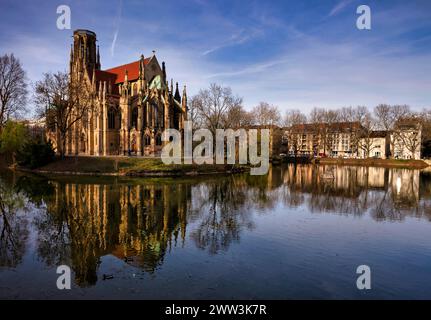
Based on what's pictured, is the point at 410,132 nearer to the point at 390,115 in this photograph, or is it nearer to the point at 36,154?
the point at 390,115

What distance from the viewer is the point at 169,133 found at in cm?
6400

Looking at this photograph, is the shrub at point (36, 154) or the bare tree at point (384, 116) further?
the bare tree at point (384, 116)

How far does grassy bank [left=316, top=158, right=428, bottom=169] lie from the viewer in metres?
72.5

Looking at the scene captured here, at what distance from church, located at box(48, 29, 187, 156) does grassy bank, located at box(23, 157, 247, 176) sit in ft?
42.4

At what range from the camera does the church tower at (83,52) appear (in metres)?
71.4

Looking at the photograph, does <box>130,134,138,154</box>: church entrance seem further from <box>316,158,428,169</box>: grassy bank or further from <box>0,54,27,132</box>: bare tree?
<box>316,158,428,169</box>: grassy bank

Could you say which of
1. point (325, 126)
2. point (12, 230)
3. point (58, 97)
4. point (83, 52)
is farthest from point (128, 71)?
point (12, 230)

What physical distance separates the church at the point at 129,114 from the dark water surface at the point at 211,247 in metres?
37.9

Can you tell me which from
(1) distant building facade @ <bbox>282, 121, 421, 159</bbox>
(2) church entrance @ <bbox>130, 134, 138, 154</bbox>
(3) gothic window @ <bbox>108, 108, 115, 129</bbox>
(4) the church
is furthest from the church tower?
(1) distant building facade @ <bbox>282, 121, 421, 159</bbox>

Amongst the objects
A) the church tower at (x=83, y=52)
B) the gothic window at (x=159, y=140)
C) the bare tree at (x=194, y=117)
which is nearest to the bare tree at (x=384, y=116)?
the bare tree at (x=194, y=117)

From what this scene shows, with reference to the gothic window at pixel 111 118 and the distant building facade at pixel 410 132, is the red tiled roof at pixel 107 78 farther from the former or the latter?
the distant building facade at pixel 410 132

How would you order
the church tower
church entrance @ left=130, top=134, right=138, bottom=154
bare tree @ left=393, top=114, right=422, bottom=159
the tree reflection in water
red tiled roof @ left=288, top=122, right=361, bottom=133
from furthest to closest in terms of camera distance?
red tiled roof @ left=288, top=122, right=361, bottom=133
bare tree @ left=393, top=114, right=422, bottom=159
the church tower
church entrance @ left=130, top=134, right=138, bottom=154
the tree reflection in water
